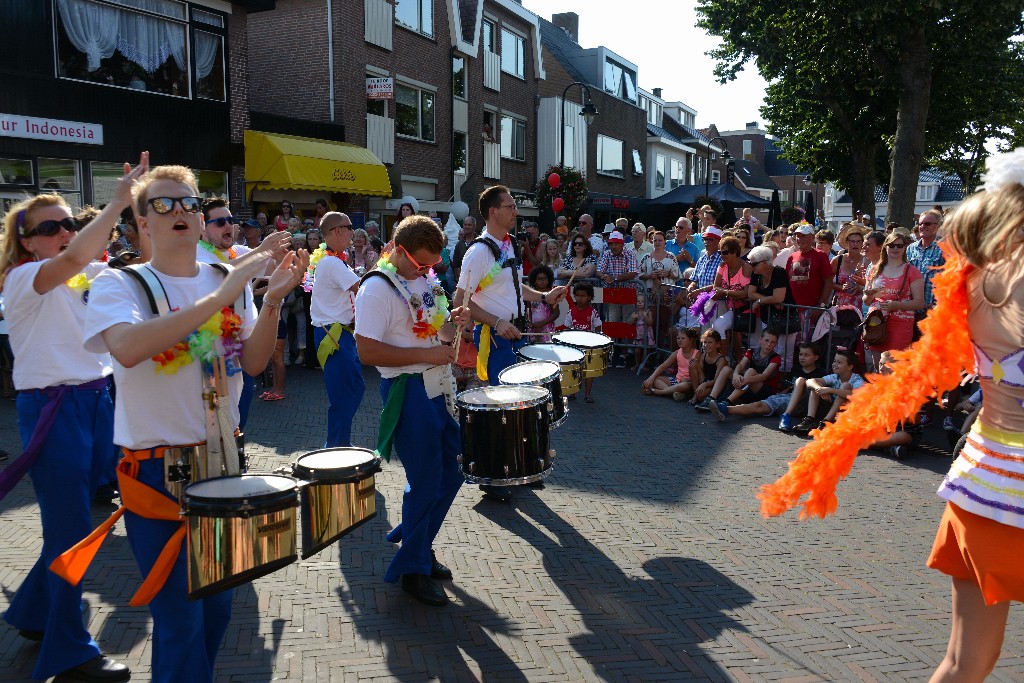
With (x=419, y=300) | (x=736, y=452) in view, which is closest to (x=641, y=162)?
(x=736, y=452)

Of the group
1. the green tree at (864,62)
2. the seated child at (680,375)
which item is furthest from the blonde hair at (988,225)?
the green tree at (864,62)

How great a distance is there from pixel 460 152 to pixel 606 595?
24.0m

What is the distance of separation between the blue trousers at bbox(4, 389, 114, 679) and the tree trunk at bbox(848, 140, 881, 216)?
89.5 ft

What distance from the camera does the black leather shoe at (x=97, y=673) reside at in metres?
3.49

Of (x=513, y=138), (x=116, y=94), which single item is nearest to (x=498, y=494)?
(x=116, y=94)

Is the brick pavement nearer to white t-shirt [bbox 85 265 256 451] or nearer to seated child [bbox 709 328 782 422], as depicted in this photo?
white t-shirt [bbox 85 265 256 451]

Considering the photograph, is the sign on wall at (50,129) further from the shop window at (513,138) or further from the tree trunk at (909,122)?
the shop window at (513,138)

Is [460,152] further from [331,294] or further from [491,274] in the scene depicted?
[491,274]

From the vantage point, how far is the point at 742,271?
33.3 ft

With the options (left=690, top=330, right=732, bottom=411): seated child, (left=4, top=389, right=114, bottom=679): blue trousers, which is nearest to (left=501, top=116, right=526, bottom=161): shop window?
(left=690, top=330, right=732, bottom=411): seated child

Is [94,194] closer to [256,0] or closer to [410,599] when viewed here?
[256,0]

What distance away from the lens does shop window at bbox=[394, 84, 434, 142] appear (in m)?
24.1

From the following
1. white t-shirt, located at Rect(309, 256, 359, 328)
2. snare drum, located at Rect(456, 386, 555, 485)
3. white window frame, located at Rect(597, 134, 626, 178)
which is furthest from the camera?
white window frame, located at Rect(597, 134, 626, 178)

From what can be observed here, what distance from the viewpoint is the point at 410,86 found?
24359 mm
